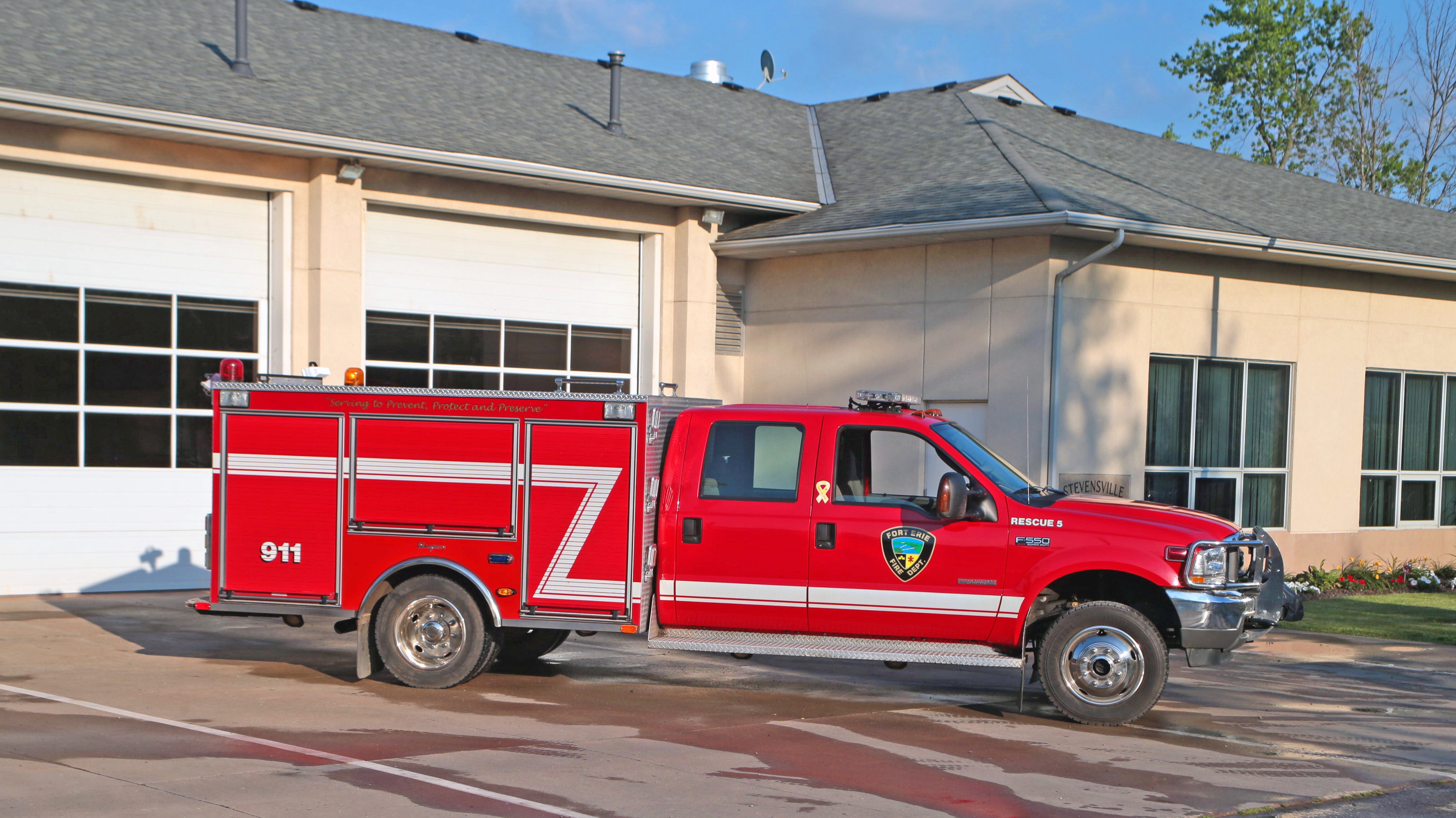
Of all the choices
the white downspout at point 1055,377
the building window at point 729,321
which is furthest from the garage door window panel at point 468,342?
the white downspout at point 1055,377

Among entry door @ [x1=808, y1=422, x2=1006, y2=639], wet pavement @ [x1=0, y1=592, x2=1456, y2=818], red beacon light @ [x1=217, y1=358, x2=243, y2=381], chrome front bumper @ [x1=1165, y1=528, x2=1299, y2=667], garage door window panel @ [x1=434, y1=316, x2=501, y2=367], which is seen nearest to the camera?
wet pavement @ [x1=0, y1=592, x2=1456, y2=818]

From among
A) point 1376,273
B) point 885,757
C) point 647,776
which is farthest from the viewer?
point 1376,273

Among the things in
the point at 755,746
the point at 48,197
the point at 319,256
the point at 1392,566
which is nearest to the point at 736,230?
the point at 319,256

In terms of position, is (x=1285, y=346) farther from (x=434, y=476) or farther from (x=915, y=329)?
(x=434, y=476)

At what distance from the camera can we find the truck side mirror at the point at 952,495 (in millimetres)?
8945

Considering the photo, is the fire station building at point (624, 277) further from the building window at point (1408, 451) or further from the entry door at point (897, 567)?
the entry door at point (897, 567)

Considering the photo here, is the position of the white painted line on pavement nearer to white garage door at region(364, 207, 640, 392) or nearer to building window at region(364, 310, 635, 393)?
building window at region(364, 310, 635, 393)

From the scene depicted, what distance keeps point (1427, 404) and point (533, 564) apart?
50.5 ft

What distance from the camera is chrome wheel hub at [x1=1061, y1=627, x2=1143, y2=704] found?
29.4 feet

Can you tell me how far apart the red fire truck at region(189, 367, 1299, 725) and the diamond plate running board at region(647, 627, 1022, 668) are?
2cm

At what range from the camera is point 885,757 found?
7.88m

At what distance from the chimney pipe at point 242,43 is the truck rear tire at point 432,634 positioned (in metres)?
9.00

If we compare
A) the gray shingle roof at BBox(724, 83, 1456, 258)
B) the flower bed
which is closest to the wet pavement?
the flower bed

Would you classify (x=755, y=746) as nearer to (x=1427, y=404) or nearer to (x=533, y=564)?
(x=533, y=564)
